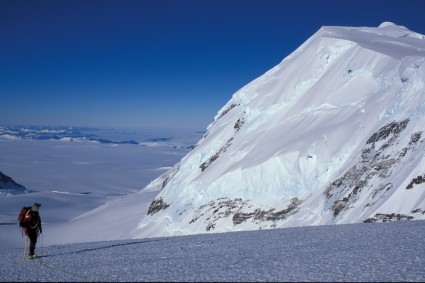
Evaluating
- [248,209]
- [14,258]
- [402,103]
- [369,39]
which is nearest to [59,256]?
[14,258]

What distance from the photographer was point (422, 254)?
1027 centimetres

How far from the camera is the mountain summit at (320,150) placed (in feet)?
104

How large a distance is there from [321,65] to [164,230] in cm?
3009

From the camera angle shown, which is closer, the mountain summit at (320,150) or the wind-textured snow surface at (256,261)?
the wind-textured snow surface at (256,261)

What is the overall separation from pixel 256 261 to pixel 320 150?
1230 inches

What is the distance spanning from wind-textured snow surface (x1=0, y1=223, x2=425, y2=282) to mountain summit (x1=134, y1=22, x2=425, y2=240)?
535 inches

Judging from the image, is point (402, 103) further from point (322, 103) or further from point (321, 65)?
point (321, 65)

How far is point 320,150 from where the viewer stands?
4019 centimetres

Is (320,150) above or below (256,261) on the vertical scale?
above

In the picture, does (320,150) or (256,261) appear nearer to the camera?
(256,261)

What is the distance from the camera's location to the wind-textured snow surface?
353 inches

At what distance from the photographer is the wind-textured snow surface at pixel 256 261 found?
8.98m

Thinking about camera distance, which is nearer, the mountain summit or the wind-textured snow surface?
the wind-textured snow surface

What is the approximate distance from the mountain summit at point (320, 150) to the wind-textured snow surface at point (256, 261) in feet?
44.6
